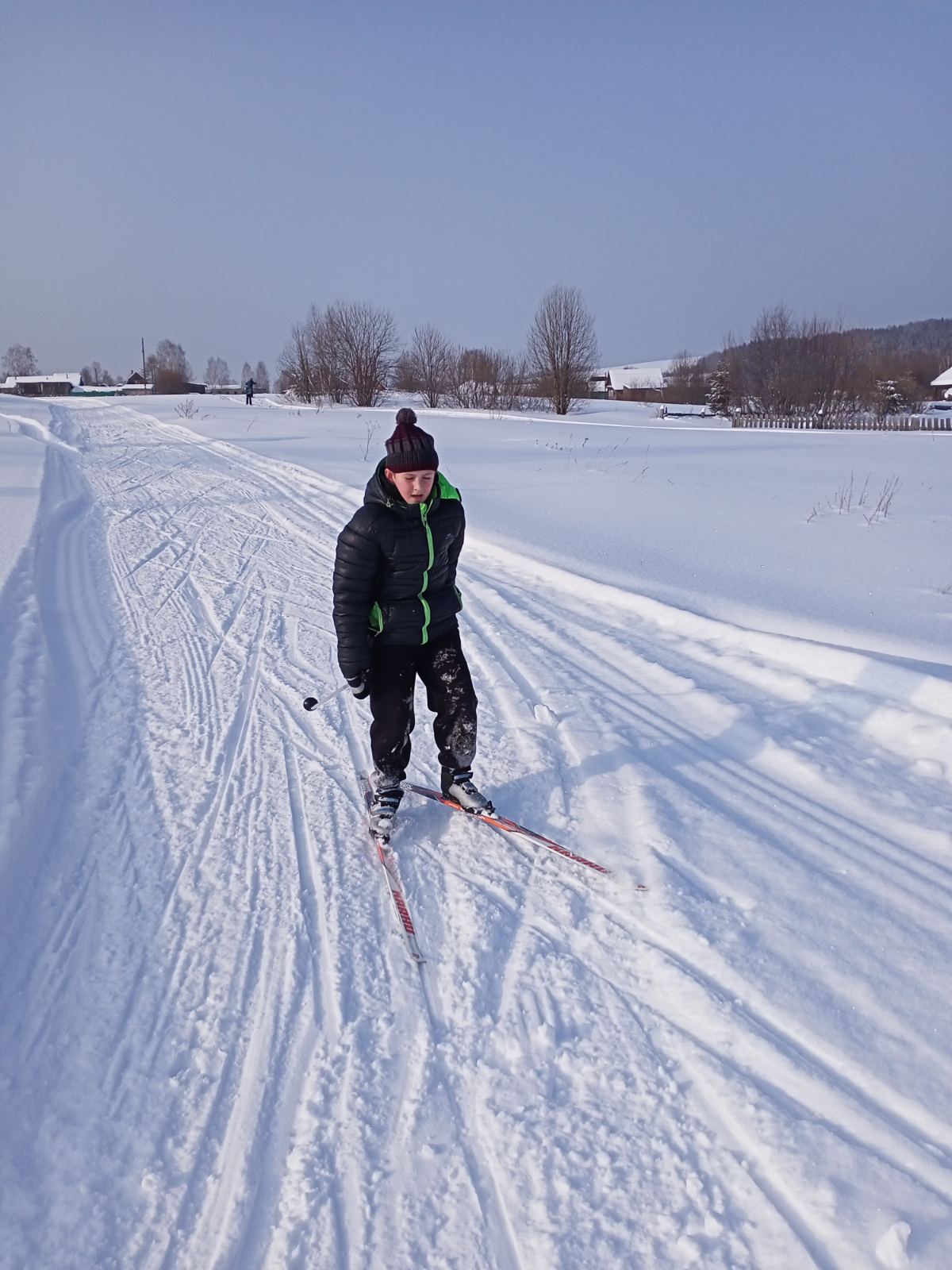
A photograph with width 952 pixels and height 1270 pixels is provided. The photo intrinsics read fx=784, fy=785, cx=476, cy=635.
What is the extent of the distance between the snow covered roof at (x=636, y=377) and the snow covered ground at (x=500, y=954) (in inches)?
3710

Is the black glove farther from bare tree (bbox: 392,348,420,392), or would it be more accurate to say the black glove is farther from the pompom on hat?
bare tree (bbox: 392,348,420,392)

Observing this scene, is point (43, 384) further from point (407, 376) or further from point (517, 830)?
point (517, 830)

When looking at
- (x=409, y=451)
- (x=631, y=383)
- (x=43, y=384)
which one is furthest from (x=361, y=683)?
(x=43, y=384)

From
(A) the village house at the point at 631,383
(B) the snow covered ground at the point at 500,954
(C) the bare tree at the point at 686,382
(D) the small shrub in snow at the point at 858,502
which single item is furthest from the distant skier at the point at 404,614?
(A) the village house at the point at 631,383

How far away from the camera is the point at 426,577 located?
3436 mm

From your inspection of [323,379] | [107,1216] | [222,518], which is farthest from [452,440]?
[323,379]

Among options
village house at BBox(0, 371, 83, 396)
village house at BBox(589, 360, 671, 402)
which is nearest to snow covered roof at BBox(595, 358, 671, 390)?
village house at BBox(589, 360, 671, 402)

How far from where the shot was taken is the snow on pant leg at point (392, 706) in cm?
354

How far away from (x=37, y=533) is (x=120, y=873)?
7647 millimetres

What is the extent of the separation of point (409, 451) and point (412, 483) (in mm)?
127

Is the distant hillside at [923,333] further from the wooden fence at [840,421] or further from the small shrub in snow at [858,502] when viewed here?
the small shrub in snow at [858,502]

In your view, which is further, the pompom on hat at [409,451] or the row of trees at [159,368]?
the row of trees at [159,368]

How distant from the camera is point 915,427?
35500 mm

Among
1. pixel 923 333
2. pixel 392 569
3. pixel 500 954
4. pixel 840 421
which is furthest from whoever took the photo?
pixel 923 333
